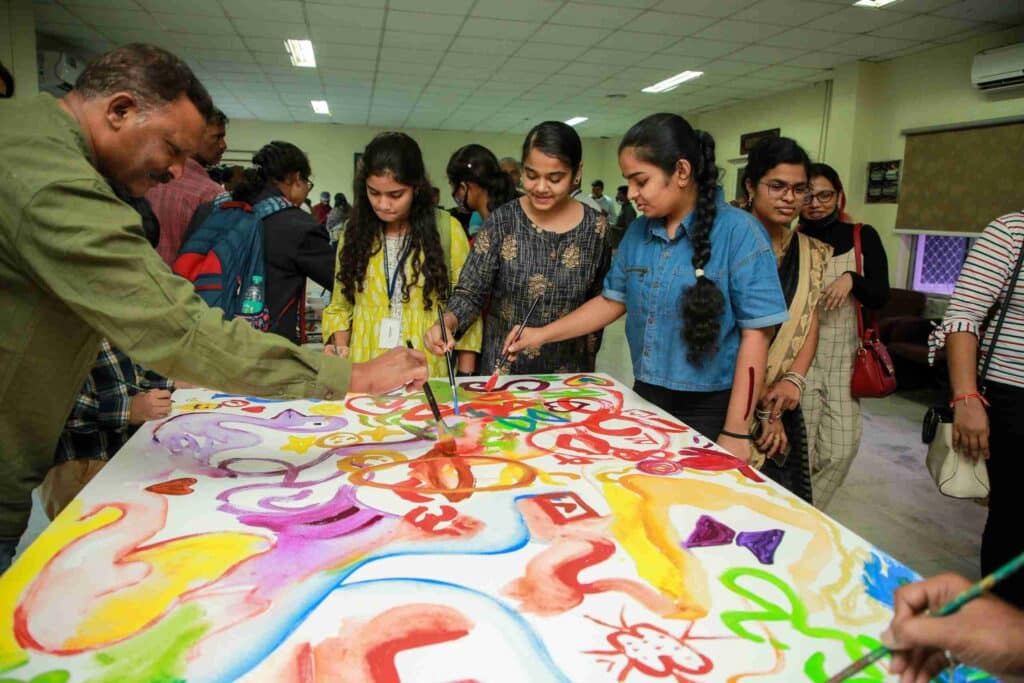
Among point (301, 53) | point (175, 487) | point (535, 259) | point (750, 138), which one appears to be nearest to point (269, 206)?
point (535, 259)

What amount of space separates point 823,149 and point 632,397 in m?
A: 6.73

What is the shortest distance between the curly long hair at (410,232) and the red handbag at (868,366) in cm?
133

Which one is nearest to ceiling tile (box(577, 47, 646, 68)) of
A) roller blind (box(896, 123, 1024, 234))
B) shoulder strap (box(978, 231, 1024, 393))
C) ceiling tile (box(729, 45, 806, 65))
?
ceiling tile (box(729, 45, 806, 65))

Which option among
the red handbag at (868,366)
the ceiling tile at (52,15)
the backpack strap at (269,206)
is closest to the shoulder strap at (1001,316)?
the red handbag at (868,366)

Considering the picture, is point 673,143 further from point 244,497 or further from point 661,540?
point 244,497

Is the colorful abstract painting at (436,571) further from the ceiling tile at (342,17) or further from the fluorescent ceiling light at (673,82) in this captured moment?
the fluorescent ceiling light at (673,82)

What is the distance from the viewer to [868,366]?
2061 millimetres

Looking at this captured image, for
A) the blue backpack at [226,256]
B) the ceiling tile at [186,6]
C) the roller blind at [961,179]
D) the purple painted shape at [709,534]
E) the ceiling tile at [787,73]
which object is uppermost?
the ceiling tile at [787,73]

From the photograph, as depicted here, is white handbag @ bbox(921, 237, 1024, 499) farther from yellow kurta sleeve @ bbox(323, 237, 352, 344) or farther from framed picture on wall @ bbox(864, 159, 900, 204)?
framed picture on wall @ bbox(864, 159, 900, 204)

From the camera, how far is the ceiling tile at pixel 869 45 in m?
5.68

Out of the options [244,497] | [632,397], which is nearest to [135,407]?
[244,497]

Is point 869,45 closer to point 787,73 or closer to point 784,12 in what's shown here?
point 787,73

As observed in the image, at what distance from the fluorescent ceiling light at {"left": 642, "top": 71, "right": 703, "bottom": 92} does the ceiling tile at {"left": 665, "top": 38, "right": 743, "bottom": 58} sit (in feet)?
2.55

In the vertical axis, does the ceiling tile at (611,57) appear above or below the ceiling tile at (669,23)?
above
